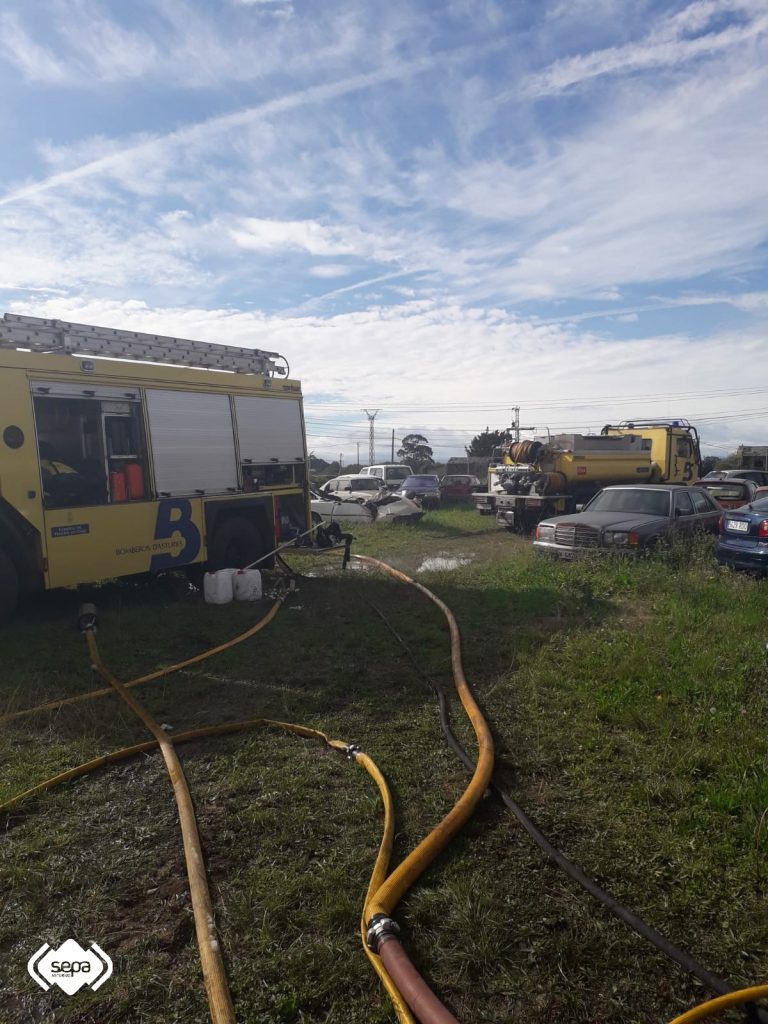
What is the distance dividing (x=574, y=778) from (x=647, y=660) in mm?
2292

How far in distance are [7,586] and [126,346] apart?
11.1 feet

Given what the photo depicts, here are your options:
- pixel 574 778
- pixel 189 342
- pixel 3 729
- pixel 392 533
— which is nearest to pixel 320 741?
pixel 574 778

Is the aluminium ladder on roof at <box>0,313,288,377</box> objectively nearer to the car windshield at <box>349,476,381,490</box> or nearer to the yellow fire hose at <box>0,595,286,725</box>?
→ the yellow fire hose at <box>0,595,286,725</box>

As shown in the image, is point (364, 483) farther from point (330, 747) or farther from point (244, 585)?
point (330, 747)

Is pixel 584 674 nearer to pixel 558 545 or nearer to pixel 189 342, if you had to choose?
pixel 558 545

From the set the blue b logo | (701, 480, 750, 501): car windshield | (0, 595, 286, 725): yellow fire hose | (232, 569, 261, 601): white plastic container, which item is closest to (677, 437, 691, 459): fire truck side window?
(701, 480, 750, 501): car windshield

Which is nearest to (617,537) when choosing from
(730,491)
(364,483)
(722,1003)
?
(730,491)

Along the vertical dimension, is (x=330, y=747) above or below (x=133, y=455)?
below

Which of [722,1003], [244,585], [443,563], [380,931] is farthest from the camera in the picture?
[443,563]

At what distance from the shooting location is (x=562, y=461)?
58.2ft

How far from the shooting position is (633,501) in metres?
12.0

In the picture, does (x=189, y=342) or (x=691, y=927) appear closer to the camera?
(x=691, y=927)

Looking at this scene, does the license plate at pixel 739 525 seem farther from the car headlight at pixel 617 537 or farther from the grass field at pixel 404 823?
the grass field at pixel 404 823

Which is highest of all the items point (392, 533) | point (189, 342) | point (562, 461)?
point (189, 342)
